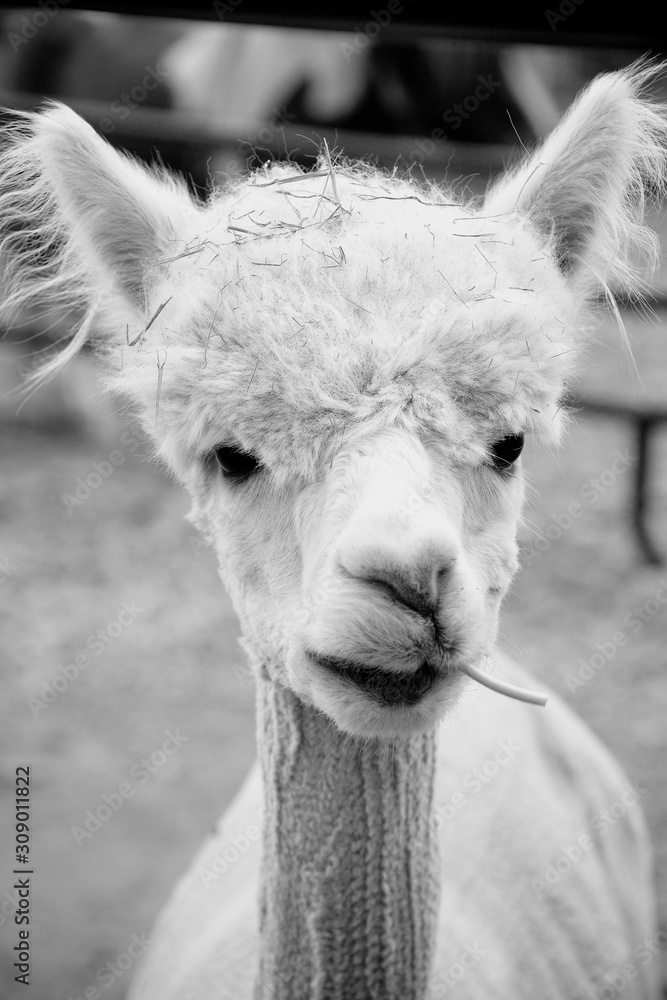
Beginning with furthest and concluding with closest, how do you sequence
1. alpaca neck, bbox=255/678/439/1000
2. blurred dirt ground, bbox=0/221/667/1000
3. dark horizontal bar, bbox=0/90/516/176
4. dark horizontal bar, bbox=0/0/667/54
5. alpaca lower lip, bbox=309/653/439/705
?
dark horizontal bar, bbox=0/90/516/176, blurred dirt ground, bbox=0/221/667/1000, dark horizontal bar, bbox=0/0/667/54, alpaca neck, bbox=255/678/439/1000, alpaca lower lip, bbox=309/653/439/705

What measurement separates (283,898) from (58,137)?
4.58ft

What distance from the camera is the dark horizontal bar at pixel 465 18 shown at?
1.75 metres

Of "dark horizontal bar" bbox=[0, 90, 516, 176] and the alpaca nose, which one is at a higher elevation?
the alpaca nose

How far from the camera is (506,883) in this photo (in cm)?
210

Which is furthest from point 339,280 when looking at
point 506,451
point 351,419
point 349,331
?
point 506,451

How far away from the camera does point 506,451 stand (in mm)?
1294

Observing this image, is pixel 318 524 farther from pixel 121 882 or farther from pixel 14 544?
pixel 14 544

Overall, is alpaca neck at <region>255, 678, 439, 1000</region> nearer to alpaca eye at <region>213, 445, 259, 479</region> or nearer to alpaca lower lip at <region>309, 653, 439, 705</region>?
alpaca lower lip at <region>309, 653, 439, 705</region>

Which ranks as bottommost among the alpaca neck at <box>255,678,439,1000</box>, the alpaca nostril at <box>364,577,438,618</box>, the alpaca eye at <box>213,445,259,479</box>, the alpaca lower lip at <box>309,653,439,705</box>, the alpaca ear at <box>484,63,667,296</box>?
the alpaca neck at <box>255,678,439,1000</box>

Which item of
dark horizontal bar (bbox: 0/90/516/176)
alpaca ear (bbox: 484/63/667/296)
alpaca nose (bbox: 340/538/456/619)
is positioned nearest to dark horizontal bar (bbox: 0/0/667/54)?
alpaca ear (bbox: 484/63/667/296)

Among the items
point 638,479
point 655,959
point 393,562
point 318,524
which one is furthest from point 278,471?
point 638,479

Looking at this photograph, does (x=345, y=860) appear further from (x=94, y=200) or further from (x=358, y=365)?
(x=94, y=200)

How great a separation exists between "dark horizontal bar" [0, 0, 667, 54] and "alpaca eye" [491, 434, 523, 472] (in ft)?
3.40

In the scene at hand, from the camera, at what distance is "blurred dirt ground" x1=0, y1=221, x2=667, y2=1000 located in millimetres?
3328
